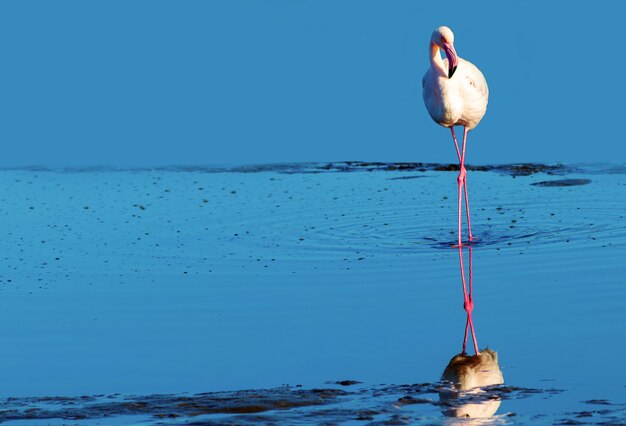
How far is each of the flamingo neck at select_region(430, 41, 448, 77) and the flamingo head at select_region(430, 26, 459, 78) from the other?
6 cm

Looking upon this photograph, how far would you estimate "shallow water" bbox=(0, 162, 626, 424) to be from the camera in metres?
6.19

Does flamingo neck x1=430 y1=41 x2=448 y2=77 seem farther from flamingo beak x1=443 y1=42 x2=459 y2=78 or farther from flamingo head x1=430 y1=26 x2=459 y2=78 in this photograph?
flamingo beak x1=443 y1=42 x2=459 y2=78

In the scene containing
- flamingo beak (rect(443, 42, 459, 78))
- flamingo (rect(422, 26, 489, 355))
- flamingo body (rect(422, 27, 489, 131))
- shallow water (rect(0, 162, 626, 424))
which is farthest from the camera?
flamingo body (rect(422, 27, 489, 131))

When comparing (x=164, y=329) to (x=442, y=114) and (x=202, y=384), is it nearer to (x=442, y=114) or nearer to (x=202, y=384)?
(x=202, y=384)

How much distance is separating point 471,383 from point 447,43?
5774 millimetres

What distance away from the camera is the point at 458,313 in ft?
25.9

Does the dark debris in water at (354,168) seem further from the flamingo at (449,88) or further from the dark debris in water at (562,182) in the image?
the flamingo at (449,88)

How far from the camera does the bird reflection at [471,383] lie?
18.4ft

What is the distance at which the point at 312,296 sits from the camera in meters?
8.60

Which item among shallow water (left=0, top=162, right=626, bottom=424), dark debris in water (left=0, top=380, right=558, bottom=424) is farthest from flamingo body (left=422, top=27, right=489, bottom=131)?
dark debris in water (left=0, top=380, right=558, bottom=424)

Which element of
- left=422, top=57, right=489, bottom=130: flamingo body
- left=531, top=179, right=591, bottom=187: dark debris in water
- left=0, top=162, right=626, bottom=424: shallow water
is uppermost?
left=422, top=57, right=489, bottom=130: flamingo body

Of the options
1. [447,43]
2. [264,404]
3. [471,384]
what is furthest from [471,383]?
[447,43]

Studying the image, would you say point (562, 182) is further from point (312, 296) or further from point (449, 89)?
point (312, 296)

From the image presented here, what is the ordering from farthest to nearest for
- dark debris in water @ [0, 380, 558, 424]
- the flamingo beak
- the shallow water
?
1. the flamingo beak
2. the shallow water
3. dark debris in water @ [0, 380, 558, 424]
